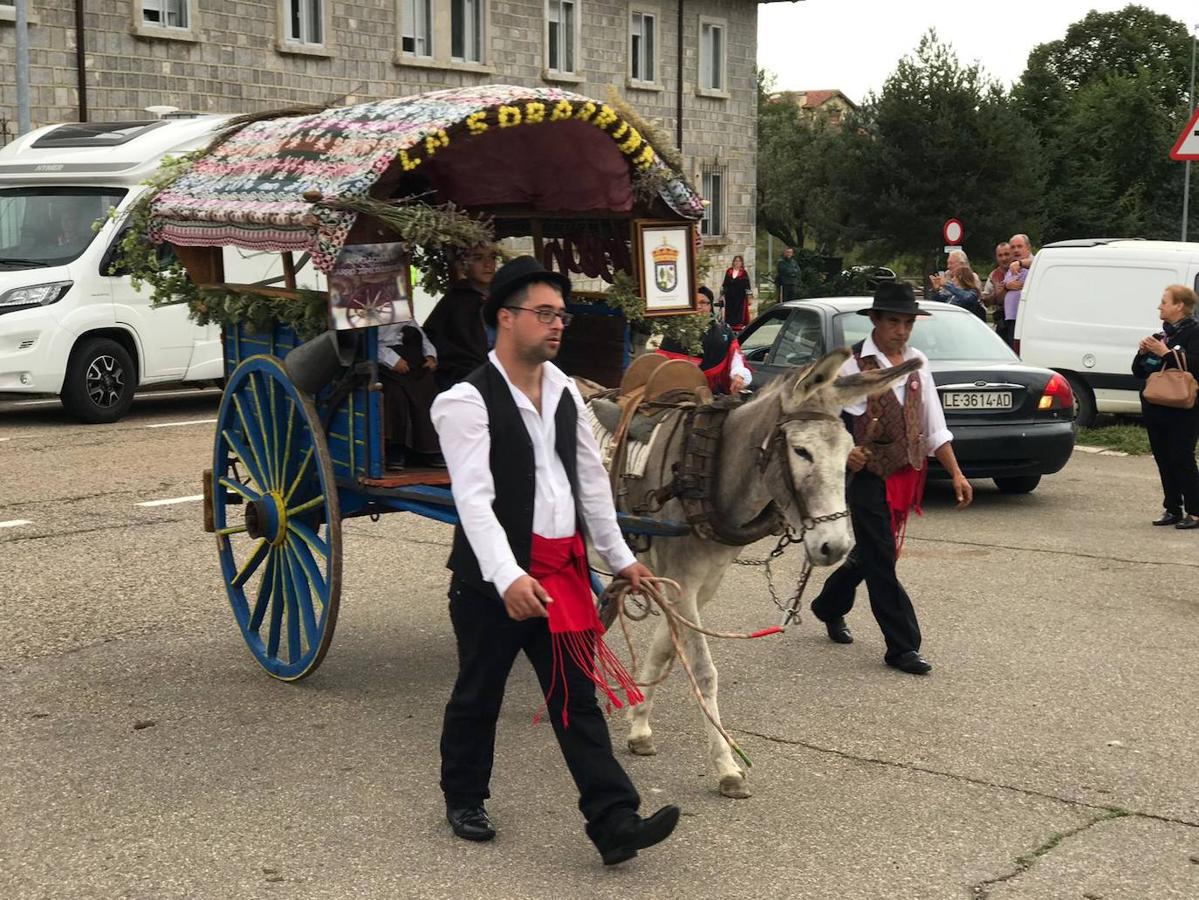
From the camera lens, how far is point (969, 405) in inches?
467

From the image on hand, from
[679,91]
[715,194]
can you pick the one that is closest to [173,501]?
[679,91]

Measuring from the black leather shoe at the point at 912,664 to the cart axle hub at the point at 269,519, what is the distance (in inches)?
114

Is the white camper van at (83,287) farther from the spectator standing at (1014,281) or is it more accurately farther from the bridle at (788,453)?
the bridle at (788,453)

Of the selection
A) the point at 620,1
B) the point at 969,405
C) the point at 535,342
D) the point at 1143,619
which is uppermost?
the point at 620,1

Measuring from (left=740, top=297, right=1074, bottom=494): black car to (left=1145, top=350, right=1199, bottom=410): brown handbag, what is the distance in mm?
846

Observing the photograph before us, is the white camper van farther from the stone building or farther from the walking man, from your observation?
the walking man

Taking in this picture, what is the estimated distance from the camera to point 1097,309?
16.0 metres

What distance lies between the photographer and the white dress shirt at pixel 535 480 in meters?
4.70

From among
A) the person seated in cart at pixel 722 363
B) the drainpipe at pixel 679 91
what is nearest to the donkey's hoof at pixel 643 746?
the person seated in cart at pixel 722 363

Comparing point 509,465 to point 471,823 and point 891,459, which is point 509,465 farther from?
point 891,459

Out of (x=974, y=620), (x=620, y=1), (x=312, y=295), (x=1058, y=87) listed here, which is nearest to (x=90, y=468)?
(x=312, y=295)

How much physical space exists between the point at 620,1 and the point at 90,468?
26775 millimetres

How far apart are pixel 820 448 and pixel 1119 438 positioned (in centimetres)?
1131

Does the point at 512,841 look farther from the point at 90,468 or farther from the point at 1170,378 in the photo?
the point at 90,468
